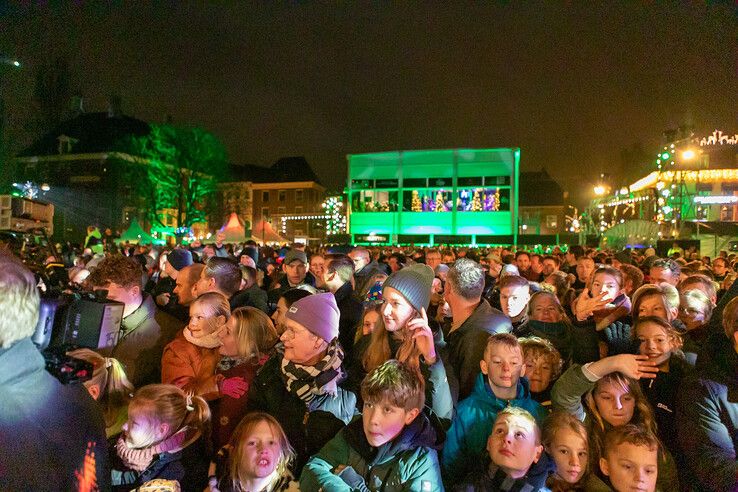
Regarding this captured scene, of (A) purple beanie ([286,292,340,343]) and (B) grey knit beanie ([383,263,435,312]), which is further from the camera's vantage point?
(B) grey knit beanie ([383,263,435,312])

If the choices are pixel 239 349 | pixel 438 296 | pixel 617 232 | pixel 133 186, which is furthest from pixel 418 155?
pixel 239 349

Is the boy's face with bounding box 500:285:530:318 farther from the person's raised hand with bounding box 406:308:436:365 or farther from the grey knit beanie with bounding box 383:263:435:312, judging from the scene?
the person's raised hand with bounding box 406:308:436:365

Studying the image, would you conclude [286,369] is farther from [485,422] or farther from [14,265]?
[14,265]

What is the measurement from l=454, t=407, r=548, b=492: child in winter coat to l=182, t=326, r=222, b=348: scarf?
1.97 meters

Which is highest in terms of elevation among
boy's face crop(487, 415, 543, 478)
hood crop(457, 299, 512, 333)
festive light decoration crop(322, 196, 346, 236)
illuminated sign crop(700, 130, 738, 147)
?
illuminated sign crop(700, 130, 738, 147)

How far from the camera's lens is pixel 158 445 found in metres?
2.67

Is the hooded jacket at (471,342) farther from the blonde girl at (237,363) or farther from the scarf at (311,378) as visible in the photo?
the blonde girl at (237,363)

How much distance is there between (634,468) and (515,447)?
0.71m

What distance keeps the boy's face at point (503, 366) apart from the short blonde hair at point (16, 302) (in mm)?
2404

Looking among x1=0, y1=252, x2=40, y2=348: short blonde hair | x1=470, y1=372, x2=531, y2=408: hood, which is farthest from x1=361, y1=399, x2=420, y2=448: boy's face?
x1=0, y1=252, x2=40, y2=348: short blonde hair

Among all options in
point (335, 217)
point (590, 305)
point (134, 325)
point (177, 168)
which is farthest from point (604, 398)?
point (177, 168)

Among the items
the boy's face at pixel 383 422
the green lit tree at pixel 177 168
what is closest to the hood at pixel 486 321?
the boy's face at pixel 383 422

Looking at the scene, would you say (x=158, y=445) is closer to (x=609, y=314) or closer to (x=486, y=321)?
(x=486, y=321)

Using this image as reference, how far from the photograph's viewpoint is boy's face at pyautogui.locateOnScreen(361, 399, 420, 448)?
246 centimetres
